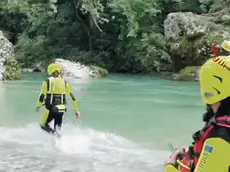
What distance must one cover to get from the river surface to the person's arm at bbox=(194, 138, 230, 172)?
534 centimetres

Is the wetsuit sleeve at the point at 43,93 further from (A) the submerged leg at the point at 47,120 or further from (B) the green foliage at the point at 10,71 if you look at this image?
(B) the green foliage at the point at 10,71

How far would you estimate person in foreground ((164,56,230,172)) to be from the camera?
2.07 metres

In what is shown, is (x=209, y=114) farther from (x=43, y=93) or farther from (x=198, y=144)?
(x=43, y=93)

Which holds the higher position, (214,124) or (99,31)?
(214,124)

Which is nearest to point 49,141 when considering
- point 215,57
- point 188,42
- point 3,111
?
point 3,111

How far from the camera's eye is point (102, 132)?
1044 centimetres

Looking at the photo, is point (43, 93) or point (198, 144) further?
point (43, 93)

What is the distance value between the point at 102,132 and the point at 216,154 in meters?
8.42

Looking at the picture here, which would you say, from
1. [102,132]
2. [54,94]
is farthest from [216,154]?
[102,132]

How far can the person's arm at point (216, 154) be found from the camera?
2.06 meters

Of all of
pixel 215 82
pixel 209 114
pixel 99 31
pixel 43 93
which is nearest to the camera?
pixel 215 82

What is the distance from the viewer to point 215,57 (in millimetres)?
2250

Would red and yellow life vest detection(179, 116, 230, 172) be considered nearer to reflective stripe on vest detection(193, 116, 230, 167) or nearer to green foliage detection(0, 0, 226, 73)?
reflective stripe on vest detection(193, 116, 230, 167)

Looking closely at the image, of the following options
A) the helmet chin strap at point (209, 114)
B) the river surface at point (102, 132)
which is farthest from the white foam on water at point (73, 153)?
the helmet chin strap at point (209, 114)
